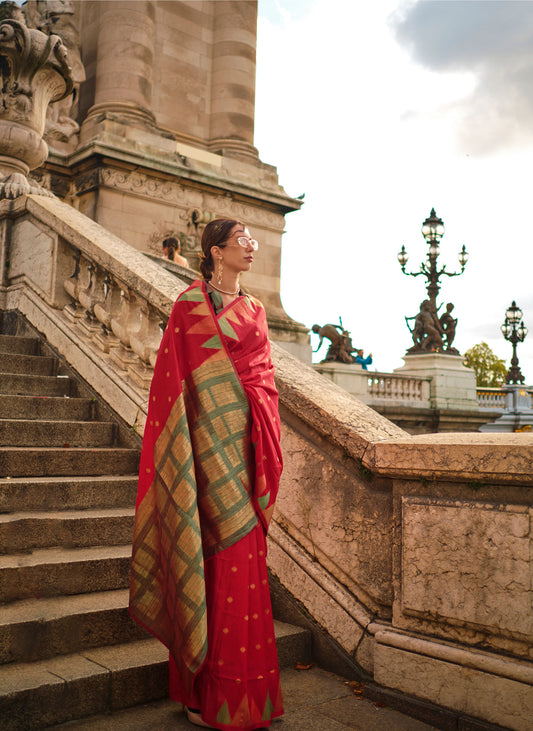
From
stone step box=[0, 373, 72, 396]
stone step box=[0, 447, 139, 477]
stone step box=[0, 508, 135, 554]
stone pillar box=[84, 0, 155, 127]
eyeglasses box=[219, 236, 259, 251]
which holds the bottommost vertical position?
stone step box=[0, 508, 135, 554]

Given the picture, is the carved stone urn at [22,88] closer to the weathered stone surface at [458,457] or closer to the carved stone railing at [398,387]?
the weathered stone surface at [458,457]

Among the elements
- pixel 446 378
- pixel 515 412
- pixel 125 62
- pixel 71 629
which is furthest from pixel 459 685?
pixel 515 412

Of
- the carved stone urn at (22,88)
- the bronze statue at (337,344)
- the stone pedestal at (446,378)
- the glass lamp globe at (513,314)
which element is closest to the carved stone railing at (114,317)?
the carved stone urn at (22,88)

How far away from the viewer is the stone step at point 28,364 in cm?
537

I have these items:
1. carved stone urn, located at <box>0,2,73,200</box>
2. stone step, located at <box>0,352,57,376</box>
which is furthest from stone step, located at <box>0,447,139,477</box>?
carved stone urn, located at <box>0,2,73,200</box>

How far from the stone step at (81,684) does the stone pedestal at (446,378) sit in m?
20.1

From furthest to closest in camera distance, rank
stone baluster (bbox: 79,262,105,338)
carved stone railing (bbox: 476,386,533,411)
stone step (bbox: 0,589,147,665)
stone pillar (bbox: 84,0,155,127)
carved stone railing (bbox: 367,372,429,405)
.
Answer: carved stone railing (bbox: 476,386,533,411)
carved stone railing (bbox: 367,372,429,405)
stone pillar (bbox: 84,0,155,127)
stone baluster (bbox: 79,262,105,338)
stone step (bbox: 0,589,147,665)

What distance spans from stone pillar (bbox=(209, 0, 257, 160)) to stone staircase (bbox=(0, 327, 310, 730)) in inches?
525

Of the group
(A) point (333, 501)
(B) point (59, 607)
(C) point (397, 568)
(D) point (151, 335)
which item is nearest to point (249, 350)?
(A) point (333, 501)

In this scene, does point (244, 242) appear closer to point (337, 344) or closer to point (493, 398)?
point (337, 344)

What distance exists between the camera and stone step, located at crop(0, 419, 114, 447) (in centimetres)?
435

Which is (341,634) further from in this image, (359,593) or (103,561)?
(103,561)

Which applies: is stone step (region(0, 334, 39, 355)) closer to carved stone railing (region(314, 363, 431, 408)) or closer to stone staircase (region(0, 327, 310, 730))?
stone staircase (region(0, 327, 310, 730))

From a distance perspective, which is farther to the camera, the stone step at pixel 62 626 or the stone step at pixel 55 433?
the stone step at pixel 55 433
